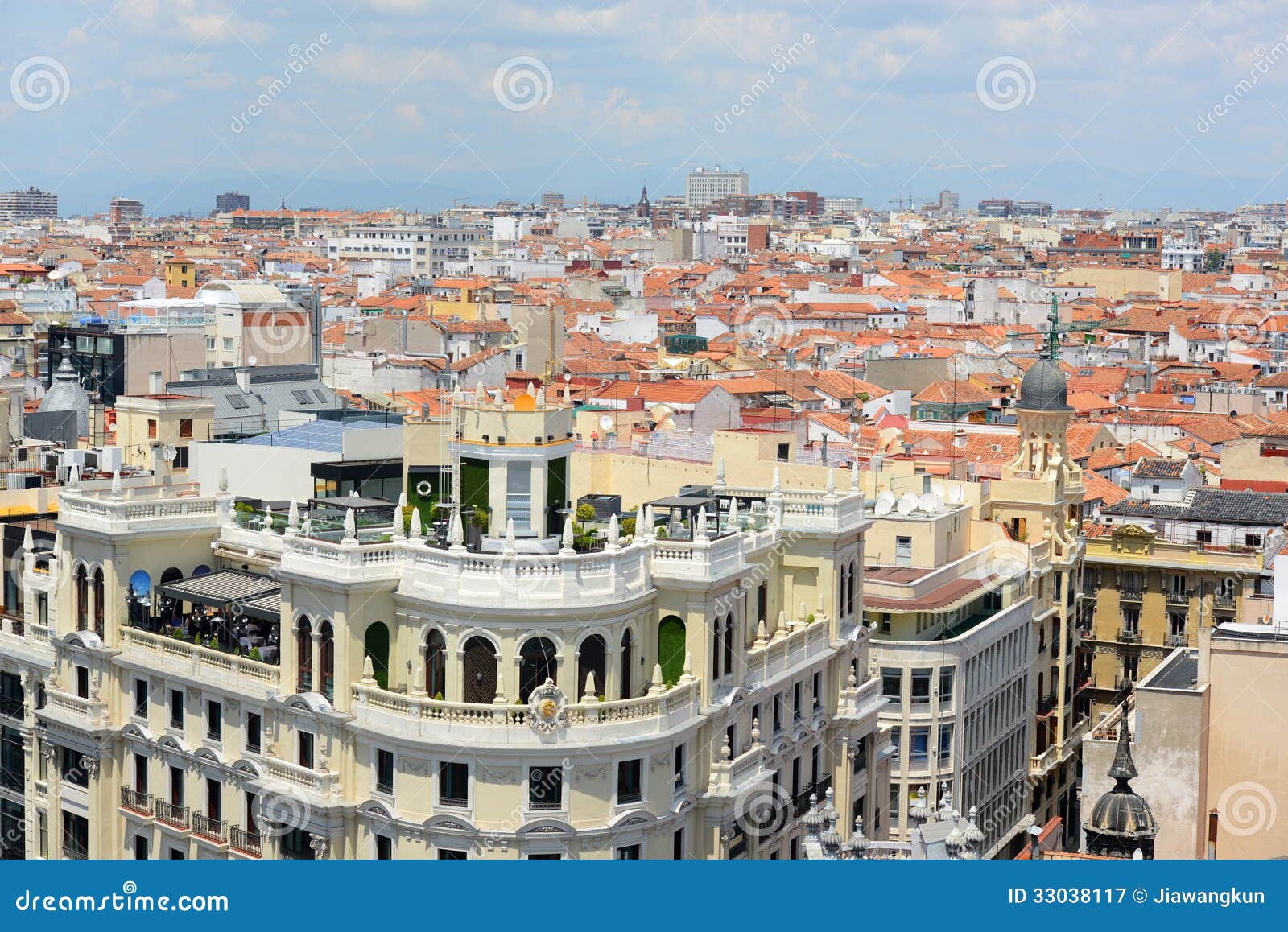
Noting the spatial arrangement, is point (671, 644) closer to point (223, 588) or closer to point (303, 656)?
point (303, 656)

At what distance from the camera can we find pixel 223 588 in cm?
1566

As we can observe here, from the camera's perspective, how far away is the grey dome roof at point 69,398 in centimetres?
2876

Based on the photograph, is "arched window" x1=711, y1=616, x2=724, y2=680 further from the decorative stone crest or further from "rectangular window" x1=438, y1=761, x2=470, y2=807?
"rectangular window" x1=438, y1=761, x2=470, y2=807

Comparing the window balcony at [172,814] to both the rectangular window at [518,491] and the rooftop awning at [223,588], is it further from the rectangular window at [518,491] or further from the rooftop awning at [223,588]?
the rectangular window at [518,491]

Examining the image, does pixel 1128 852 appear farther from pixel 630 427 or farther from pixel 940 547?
pixel 630 427

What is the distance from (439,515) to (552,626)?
2.73 metres

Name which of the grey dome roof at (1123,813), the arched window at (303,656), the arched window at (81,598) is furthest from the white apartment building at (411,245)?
the grey dome roof at (1123,813)

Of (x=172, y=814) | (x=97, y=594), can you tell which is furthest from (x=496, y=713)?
(x=97, y=594)

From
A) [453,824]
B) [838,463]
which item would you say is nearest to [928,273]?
[838,463]

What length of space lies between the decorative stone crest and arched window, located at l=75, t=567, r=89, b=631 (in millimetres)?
4657

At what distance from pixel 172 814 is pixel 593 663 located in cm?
388

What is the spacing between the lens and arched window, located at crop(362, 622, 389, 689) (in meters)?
14.1

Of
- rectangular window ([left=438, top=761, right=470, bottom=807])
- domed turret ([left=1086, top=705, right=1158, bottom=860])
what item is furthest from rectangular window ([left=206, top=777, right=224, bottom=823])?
domed turret ([left=1086, top=705, right=1158, bottom=860])

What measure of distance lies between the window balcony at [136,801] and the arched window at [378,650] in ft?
9.43
